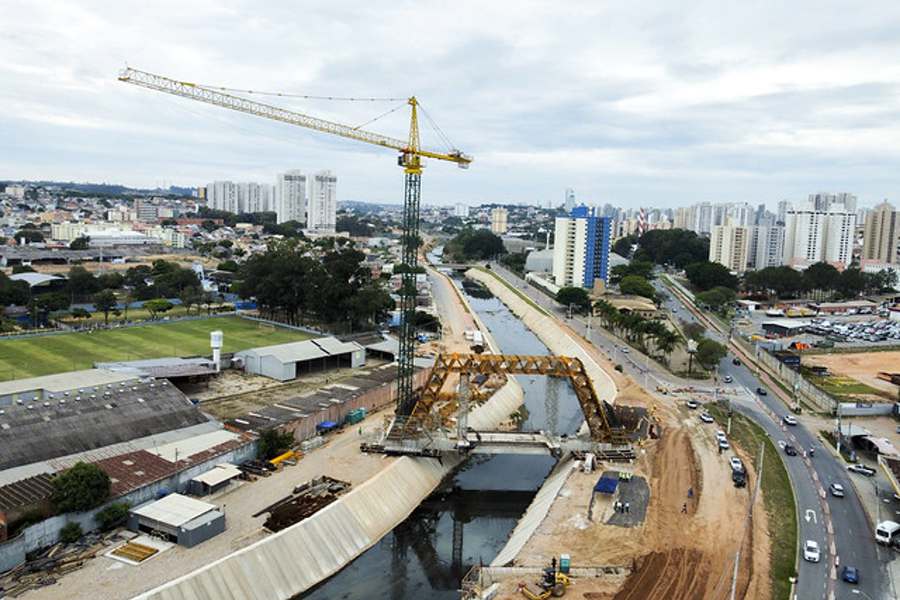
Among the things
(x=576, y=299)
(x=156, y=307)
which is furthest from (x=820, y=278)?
(x=156, y=307)

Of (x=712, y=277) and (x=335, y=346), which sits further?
(x=712, y=277)

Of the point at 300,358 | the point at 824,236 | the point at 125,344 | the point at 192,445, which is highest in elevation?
the point at 824,236

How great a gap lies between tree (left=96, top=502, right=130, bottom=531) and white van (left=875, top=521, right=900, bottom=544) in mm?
29490

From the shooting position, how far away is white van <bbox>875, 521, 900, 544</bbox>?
88.2 ft

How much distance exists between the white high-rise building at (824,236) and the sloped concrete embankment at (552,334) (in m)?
60.4

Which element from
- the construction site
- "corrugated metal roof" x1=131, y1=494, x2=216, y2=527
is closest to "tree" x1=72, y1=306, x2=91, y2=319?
the construction site

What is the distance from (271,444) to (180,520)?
836cm

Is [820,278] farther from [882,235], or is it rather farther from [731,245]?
[882,235]

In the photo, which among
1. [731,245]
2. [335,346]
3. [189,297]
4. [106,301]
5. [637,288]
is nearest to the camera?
[335,346]

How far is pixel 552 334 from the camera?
73438mm

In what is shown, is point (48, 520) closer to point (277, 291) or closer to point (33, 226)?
point (277, 291)

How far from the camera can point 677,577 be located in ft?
79.5

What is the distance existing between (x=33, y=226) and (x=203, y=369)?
122336 mm

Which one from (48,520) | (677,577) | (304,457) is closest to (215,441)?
(304,457)
